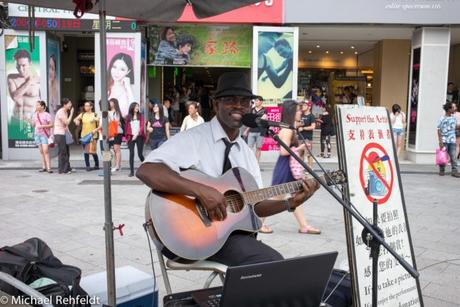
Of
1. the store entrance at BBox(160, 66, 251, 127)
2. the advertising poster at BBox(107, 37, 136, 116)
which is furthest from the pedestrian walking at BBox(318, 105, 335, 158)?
the advertising poster at BBox(107, 37, 136, 116)

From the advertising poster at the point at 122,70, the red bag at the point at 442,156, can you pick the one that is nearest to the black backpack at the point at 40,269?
the red bag at the point at 442,156

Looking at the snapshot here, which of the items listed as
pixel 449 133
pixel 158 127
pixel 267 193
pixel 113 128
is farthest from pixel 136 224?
pixel 449 133

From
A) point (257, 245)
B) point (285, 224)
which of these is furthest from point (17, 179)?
point (257, 245)

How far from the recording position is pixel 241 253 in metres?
2.59

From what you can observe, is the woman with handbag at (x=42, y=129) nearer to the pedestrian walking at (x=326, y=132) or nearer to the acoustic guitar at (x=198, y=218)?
the pedestrian walking at (x=326, y=132)

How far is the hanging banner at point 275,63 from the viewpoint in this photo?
12.1 m

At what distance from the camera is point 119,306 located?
8.96 feet

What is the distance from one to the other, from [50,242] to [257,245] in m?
3.44

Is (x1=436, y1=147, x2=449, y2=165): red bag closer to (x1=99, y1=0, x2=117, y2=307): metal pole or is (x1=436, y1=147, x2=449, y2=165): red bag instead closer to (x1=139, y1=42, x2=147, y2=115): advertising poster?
(x1=139, y1=42, x2=147, y2=115): advertising poster

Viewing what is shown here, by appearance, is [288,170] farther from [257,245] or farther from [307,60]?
[307,60]

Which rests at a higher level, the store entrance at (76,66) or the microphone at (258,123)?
the store entrance at (76,66)

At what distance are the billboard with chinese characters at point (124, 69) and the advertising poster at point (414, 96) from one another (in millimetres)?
7319

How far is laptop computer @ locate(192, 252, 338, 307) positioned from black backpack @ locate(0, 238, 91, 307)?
0.61 metres

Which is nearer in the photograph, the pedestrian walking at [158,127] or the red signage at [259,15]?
the pedestrian walking at [158,127]
